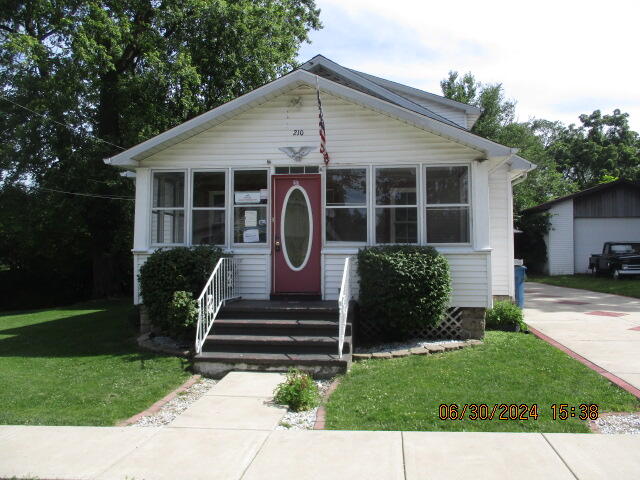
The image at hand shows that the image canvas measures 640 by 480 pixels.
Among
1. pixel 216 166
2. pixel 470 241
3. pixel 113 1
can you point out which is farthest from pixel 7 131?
pixel 470 241

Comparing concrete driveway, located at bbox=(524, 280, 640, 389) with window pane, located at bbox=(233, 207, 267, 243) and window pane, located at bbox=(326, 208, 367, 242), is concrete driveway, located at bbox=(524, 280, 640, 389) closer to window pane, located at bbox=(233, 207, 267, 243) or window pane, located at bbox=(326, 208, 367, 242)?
window pane, located at bbox=(326, 208, 367, 242)

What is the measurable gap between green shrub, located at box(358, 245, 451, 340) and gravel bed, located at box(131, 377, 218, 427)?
278cm

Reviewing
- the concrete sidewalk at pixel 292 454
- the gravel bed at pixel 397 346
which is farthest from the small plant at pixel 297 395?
the gravel bed at pixel 397 346

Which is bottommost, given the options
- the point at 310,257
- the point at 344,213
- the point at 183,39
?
the point at 310,257

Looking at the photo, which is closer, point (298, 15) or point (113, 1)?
point (113, 1)

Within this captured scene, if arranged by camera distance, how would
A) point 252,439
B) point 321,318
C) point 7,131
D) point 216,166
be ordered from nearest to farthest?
point 252,439 → point 321,318 → point 216,166 → point 7,131

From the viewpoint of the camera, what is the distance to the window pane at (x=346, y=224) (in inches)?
353

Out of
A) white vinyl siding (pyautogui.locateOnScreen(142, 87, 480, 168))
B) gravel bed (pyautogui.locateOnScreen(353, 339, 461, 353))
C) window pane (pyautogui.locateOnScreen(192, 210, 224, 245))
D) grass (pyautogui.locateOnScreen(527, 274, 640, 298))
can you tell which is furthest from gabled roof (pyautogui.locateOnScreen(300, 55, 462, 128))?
grass (pyautogui.locateOnScreen(527, 274, 640, 298))

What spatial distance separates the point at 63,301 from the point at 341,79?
1829cm

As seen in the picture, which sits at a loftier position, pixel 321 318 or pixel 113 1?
pixel 113 1

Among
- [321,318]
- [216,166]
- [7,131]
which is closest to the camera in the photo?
[321,318]

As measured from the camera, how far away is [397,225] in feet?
29.3

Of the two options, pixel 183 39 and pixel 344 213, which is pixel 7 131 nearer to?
pixel 183 39

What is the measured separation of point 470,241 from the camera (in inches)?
340
